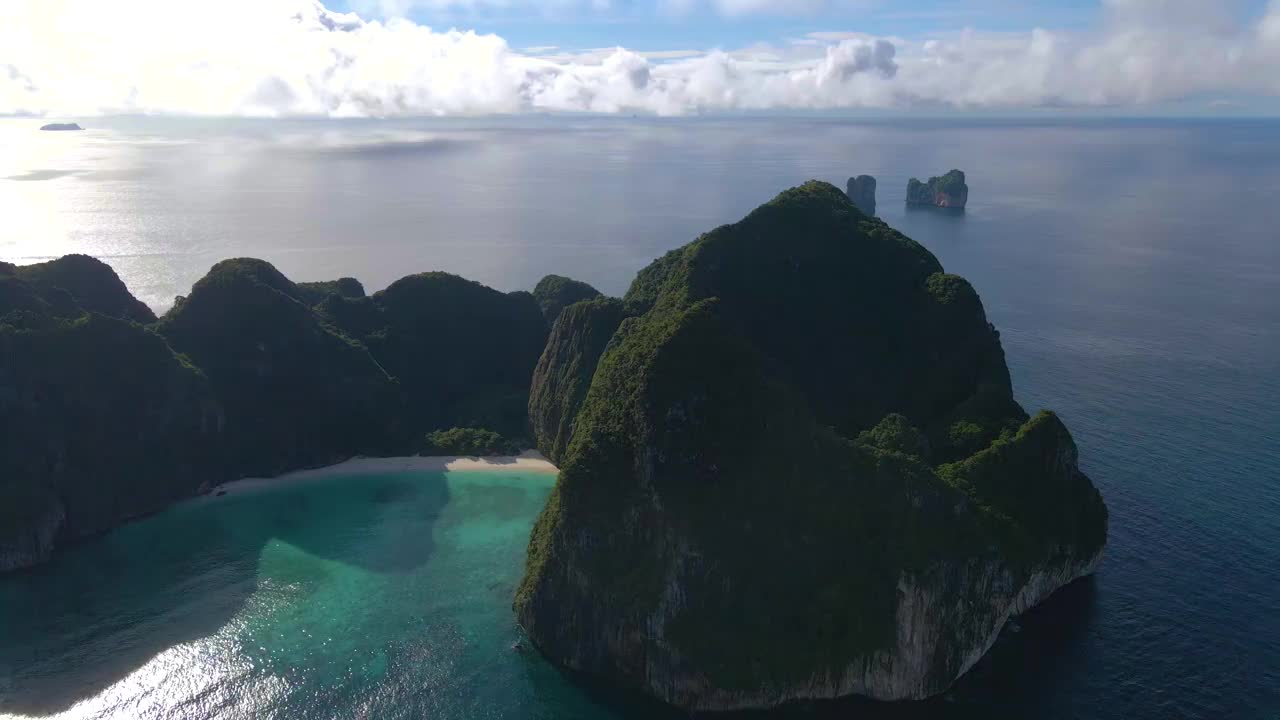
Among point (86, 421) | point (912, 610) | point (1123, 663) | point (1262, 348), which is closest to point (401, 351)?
point (86, 421)

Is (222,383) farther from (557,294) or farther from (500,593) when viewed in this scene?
(557,294)

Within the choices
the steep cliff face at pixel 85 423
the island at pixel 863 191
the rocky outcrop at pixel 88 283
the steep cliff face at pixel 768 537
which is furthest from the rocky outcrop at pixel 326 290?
the island at pixel 863 191

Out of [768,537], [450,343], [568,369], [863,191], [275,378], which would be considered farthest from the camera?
[863,191]

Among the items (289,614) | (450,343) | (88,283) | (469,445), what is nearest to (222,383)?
(88,283)

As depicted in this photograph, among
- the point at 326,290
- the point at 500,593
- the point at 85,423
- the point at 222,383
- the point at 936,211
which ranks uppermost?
the point at 326,290

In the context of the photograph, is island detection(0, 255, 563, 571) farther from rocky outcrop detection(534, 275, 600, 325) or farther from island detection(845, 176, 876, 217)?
island detection(845, 176, 876, 217)

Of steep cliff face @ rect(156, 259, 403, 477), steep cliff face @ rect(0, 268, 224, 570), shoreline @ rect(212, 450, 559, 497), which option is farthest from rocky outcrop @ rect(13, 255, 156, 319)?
shoreline @ rect(212, 450, 559, 497)

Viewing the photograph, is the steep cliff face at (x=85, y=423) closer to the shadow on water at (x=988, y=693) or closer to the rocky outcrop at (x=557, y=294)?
the shadow on water at (x=988, y=693)
